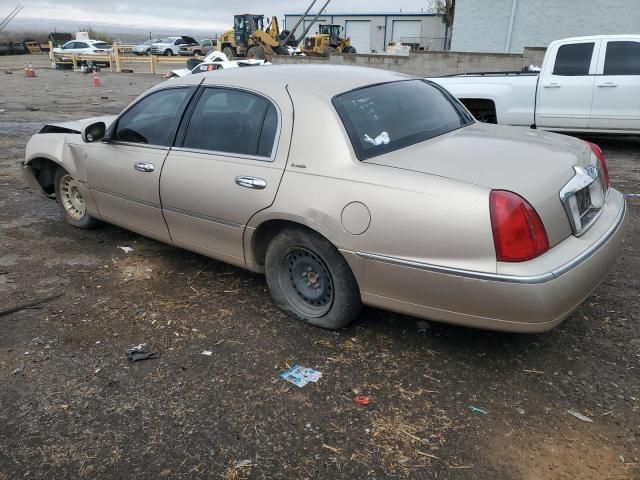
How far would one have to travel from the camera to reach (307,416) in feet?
8.87

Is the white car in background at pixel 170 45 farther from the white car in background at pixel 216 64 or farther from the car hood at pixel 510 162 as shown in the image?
the car hood at pixel 510 162

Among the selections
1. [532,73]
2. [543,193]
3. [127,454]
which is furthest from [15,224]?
[532,73]

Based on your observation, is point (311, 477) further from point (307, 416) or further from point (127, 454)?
point (127, 454)

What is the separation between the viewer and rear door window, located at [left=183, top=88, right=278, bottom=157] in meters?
3.48

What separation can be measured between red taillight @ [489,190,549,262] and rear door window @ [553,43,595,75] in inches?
271

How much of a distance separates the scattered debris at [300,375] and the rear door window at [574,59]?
7.42 metres

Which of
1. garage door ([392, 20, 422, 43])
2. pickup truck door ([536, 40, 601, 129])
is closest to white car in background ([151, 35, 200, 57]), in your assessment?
garage door ([392, 20, 422, 43])

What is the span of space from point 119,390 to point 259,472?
105 cm

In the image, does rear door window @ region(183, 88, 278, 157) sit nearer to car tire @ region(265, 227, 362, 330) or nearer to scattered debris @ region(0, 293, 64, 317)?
car tire @ region(265, 227, 362, 330)

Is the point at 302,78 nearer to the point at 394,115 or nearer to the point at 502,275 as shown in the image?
the point at 394,115

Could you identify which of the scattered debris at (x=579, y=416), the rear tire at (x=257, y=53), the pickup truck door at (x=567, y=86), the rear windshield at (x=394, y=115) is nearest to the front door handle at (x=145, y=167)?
the rear windshield at (x=394, y=115)

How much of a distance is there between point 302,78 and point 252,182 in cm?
82

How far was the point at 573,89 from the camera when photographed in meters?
8.27

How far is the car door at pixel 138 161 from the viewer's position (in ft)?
13.3
